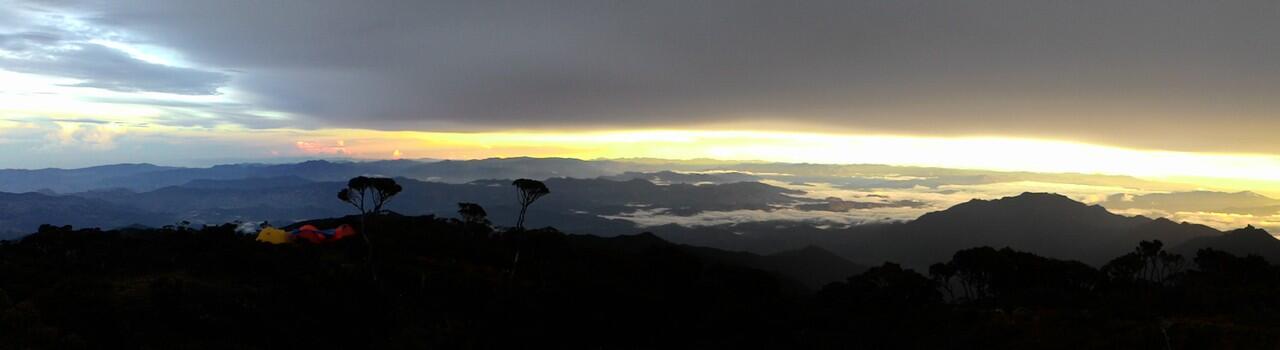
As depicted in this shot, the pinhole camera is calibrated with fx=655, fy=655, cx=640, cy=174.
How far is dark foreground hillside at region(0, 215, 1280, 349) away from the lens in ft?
104

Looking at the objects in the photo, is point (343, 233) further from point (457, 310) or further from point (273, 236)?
point (457, 310)

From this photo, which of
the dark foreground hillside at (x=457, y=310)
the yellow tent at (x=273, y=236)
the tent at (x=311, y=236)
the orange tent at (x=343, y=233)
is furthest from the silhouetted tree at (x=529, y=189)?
the yellow tent at (x=273, y=236)

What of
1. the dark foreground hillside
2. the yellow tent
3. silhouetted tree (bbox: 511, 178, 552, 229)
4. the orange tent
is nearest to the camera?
the dark foreground hillside

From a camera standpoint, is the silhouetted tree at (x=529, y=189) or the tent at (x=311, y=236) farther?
the tent at (x=311, y=236)

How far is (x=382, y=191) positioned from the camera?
5153 cm

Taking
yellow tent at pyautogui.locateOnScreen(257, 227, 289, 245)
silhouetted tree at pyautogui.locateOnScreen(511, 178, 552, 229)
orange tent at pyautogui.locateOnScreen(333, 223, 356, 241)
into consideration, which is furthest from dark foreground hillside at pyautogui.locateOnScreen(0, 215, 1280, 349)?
orange tent at pyautogui.locateOnScreen(333, 223, 356, 241)

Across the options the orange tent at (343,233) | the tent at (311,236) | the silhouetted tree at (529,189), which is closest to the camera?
the silhouetted tree at (529,189)

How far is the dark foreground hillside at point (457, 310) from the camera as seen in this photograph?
31.6 m

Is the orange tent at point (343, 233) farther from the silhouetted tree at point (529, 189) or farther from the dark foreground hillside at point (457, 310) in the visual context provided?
the silhouetted tree at point (529, 189)

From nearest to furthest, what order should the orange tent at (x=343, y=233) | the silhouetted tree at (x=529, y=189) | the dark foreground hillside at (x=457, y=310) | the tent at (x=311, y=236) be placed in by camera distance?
the dark foreground hillside at (x=457, y=310) < the silhouetted tree at (x=529, y=189) < the tent at (x=311, y=236) < the orange tent at (x=343, y=233)

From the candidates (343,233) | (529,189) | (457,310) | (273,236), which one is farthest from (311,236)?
(457,310)

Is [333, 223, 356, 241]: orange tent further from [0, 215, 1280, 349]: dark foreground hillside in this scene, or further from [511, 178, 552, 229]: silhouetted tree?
[511, 178, 552, 229]: silhouetted tree

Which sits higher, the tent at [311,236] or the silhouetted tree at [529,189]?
the silhouetted tree at [529,189]

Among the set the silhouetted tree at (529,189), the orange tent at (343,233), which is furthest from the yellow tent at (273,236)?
the silhouetted tree at (529,189)
